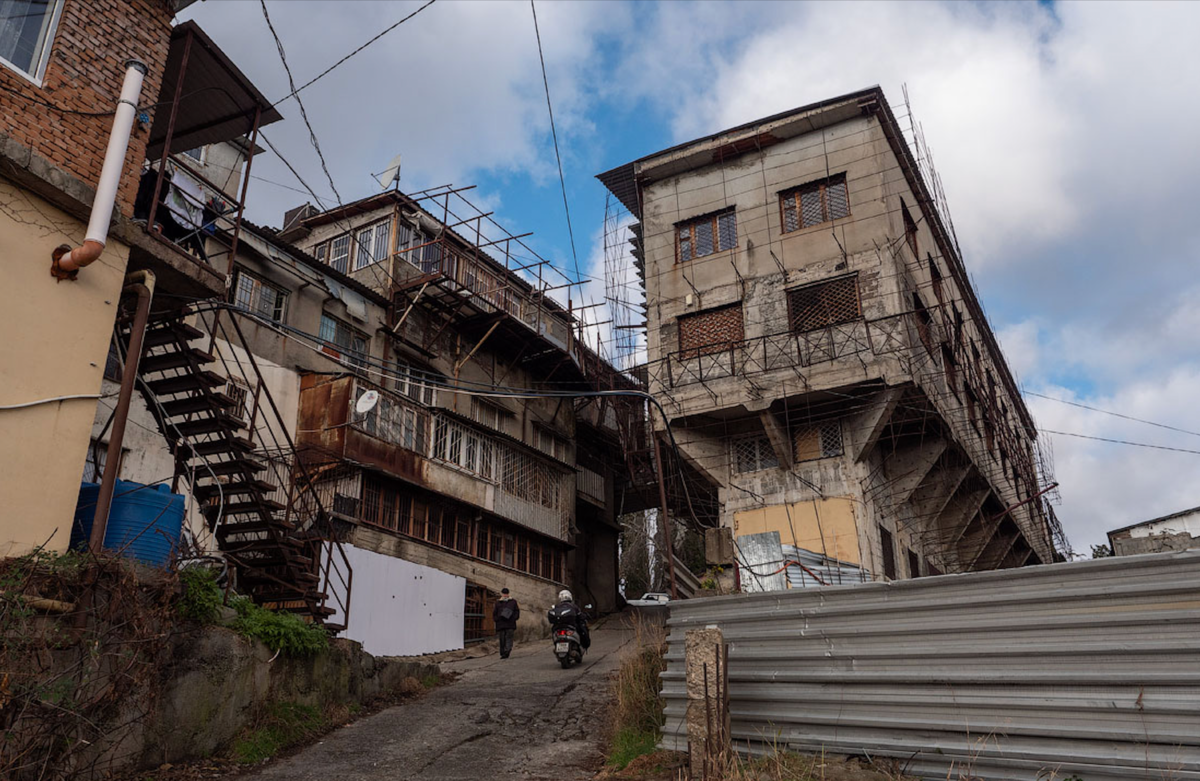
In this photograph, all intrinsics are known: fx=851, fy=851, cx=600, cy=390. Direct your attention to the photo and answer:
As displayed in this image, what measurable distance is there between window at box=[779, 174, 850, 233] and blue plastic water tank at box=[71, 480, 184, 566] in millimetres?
16364

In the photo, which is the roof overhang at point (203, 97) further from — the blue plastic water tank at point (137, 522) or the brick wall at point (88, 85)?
the blue plastic water tank at point (137, 522)

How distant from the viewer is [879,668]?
716 centimetres

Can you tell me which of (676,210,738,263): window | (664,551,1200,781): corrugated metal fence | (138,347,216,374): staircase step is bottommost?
(664,551,1200,781): corrugated metal fence

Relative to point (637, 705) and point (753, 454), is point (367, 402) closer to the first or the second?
point (753, 454)

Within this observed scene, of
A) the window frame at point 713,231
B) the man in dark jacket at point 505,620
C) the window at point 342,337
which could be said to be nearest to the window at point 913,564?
the window frame at point 713,231

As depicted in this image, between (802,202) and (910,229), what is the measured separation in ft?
9.44

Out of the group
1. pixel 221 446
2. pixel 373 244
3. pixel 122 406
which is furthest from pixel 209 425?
pixel 373 244

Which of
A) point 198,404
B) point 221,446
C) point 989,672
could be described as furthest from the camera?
point 221,446

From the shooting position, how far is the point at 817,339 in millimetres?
19750

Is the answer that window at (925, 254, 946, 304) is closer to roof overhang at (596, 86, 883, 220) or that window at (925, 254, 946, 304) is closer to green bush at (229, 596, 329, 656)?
roof overhang at (596, 86, 883, 220)

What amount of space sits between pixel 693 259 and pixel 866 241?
15.0 feet

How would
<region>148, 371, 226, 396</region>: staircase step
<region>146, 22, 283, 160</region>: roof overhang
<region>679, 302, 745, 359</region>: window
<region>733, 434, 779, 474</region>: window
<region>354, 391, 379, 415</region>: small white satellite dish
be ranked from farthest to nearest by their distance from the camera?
<region>679, 302, 745, 359</region>: window
<region>733, 434, 779, 474</region>: window
<region>354, 391, 379, 415</region>: small white satellite dish
<region>146, 22, 283, 160</region>: roof overhang
<region>148, 371, 226, 396</region>: staircase step

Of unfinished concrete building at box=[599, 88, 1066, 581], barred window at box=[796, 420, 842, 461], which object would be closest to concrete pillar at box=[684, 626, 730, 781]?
unfinished concrete building at box=[599, 88, 1066, 581]

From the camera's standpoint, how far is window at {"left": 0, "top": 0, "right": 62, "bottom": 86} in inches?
338
